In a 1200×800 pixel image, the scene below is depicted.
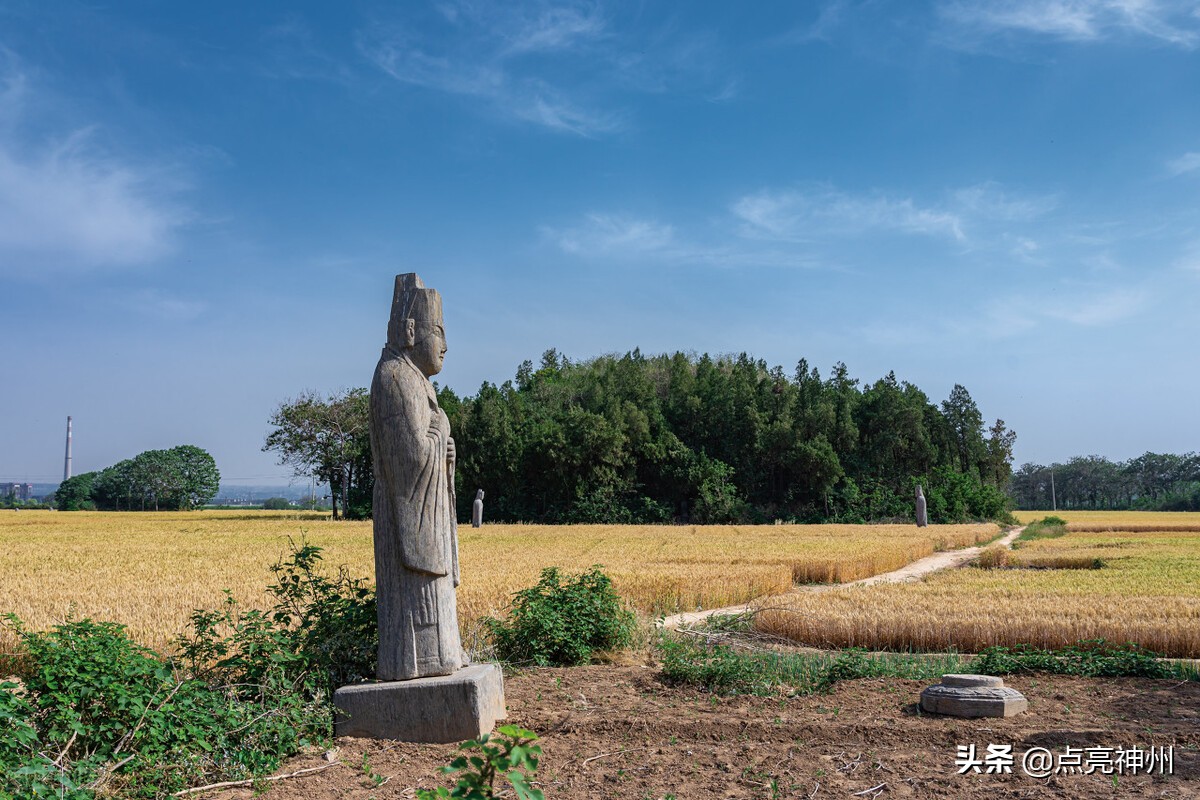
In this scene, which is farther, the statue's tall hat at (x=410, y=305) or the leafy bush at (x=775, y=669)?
the leafy bush at (x=775, y=669)

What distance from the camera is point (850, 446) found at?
183 ft

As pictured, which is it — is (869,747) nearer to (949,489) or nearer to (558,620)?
(558,620)

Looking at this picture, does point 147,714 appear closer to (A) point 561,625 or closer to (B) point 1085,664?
(A) point 561,625

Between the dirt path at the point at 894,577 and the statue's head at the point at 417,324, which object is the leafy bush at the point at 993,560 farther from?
the statue's head at the point at 417,324

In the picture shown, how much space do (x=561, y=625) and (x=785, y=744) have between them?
3.72 metres

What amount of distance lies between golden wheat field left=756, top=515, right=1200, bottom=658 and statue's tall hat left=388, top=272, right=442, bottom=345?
8150 mm

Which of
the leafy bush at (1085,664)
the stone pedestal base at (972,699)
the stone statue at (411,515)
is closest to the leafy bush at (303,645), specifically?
the stone statue at (411,515)

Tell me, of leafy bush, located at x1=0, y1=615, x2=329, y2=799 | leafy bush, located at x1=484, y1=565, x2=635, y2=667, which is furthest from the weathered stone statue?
leafy bush, located at x1=484, y1=565, x2=635, y2=667

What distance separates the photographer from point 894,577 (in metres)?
23.1

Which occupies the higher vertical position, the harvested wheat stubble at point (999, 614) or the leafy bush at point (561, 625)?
the leafy bush at point (561, 625)

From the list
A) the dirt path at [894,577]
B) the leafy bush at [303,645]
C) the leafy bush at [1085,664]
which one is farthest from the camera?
the dirt path at [894,577]

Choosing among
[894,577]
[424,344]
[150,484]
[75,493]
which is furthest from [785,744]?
[75,493]

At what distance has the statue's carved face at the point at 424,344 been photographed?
7.66 meters

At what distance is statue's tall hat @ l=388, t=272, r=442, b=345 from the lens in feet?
25.2
